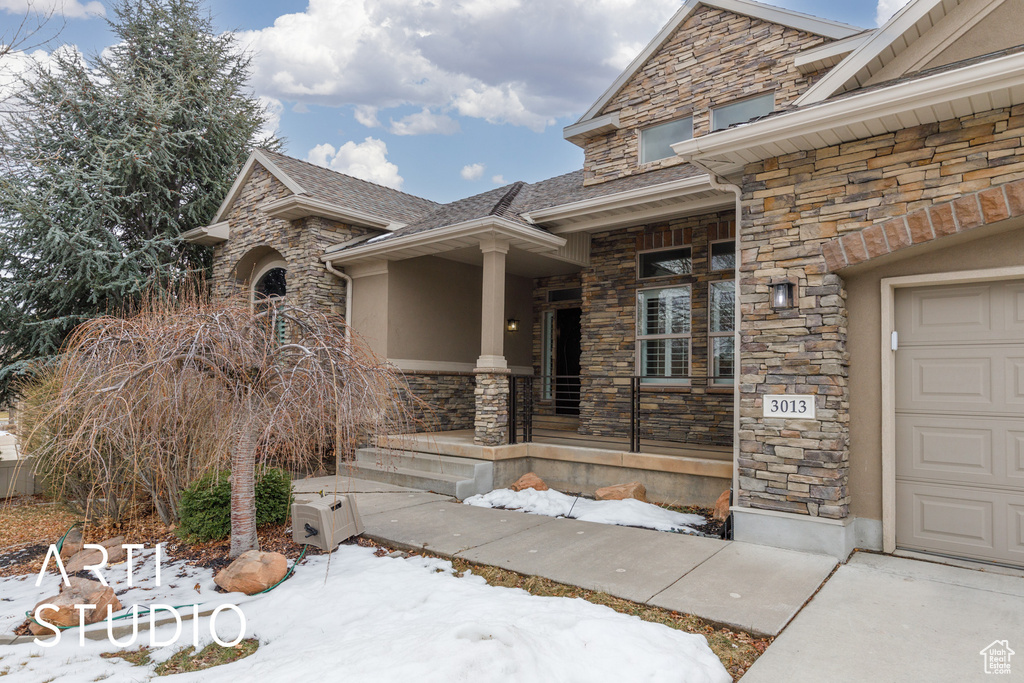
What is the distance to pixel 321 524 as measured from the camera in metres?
4.85

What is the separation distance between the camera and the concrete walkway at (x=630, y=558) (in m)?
3.69

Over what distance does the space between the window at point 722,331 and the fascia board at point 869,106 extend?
3.13 metres

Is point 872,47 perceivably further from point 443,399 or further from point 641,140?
point 443,399

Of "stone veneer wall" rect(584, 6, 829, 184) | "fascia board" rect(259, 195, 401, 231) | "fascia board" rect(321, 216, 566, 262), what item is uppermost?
"stone veneer wall" rect(584, 6, 829, 184)

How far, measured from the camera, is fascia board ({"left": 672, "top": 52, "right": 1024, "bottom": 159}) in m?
3.73

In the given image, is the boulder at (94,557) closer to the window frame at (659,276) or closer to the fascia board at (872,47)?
the fascia board at (872,47)

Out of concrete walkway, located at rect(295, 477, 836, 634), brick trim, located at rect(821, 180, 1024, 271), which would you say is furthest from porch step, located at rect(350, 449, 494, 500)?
brick trim, located at rect(821, 180, 1024, 271)

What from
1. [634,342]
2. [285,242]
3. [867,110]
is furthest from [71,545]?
[867,110]

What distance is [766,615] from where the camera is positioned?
347 cm

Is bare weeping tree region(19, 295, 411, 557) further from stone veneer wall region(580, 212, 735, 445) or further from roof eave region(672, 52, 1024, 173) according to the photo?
stone veneer wall region(580, 212, 735, 445)

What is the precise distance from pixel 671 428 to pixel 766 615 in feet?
15.3

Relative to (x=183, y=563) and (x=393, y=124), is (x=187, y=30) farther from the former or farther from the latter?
(x=393, y=124)

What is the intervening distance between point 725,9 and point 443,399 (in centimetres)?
721

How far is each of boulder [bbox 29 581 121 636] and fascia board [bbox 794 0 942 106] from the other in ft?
20.3
